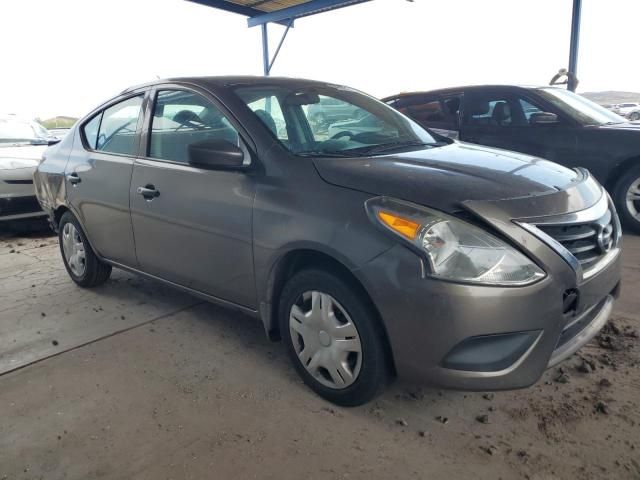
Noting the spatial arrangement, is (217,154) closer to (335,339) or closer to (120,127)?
(335,339)

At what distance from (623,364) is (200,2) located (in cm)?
934

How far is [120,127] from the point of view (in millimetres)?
3455

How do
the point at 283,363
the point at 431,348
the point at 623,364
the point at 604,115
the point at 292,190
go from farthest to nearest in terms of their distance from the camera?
the point at 604,115 → the point at 283,363 → the point at 623,364 → the point at 292,190 → the point at 431,348

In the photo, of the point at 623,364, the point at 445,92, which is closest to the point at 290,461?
the point at 623,364

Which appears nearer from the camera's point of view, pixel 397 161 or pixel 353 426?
pixel 353 426

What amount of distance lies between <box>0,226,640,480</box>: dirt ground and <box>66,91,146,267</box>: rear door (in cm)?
63

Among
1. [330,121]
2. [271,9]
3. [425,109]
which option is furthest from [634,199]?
[271,9]

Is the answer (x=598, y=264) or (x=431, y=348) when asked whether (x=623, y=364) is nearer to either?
(x=598, y=264)

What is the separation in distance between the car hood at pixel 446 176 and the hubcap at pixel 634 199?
298 centimetres

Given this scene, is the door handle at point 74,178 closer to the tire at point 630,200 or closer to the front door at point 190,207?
the front door at point 190,207

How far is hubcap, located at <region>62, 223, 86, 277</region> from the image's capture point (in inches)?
156

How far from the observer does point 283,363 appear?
9.21 ft

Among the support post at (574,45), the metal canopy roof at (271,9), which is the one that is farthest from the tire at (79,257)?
the support post at (574,45)

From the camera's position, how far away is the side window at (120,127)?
3.28 m
